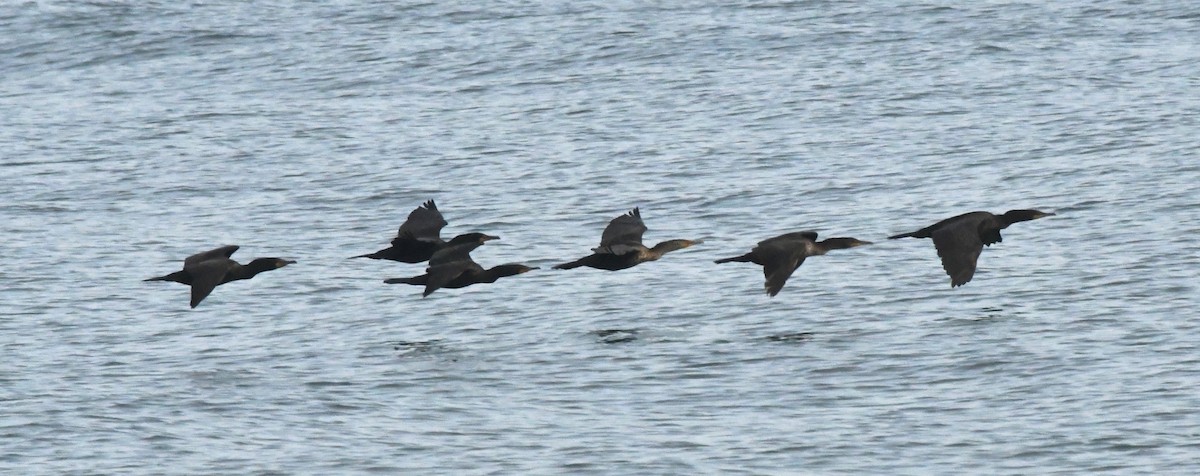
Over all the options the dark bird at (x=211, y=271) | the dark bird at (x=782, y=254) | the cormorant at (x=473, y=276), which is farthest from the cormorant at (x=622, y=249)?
the dark bird at (x=211, y=271)

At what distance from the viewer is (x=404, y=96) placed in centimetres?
4162

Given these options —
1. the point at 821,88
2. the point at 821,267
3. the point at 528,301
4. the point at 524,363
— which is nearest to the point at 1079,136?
the point at 821,88

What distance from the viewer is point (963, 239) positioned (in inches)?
839

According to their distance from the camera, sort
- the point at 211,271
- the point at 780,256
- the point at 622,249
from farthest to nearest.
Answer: the point at 622,249, the point at 211,271, the point at 780,256

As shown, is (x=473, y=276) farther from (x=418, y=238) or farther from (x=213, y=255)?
(x=213, y=255)

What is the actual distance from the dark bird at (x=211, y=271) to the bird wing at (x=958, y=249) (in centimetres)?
673

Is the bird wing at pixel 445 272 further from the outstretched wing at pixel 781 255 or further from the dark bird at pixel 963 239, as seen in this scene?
the dark bird at pixel 963 239

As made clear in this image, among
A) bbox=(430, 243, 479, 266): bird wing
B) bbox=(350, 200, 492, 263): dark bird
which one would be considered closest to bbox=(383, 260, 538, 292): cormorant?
bbox=(430, 243, 479, 266): bird wing

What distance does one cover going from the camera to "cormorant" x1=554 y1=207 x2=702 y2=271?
22.1 meters

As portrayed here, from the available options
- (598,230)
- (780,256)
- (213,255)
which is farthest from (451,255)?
(598,230)

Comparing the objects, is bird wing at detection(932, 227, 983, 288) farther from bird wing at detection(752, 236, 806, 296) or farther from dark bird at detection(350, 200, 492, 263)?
dark bird at detection(350, 200, 492, 263)

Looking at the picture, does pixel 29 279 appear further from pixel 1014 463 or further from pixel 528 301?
pixel 1014 463

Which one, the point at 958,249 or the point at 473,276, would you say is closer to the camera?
the point at 958,249

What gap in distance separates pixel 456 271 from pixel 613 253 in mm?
1562
